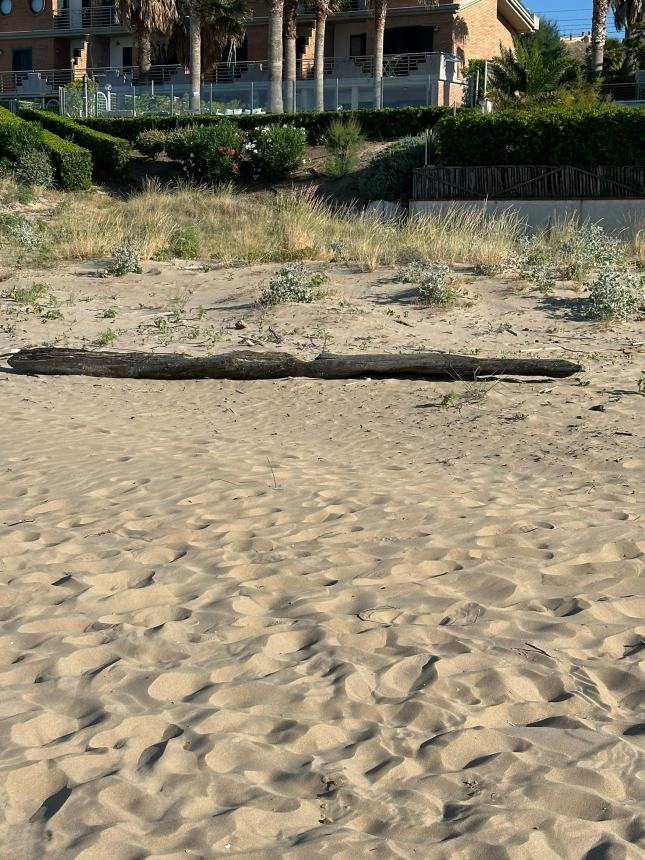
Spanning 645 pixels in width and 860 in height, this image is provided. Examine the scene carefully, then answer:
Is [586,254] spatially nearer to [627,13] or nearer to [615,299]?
[615,299]

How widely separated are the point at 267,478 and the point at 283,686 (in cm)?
287

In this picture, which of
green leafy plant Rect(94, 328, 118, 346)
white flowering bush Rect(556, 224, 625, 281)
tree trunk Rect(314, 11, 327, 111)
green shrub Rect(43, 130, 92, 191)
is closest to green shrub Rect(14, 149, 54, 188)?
green shrub Rect(43, 130, 92, 191)

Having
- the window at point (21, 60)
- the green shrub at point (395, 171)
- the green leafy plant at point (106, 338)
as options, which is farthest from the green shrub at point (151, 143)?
the green leafy plant at point (106, 338)

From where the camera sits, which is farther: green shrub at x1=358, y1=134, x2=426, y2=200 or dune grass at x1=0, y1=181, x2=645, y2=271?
green shrub at x1=358, y1=134, x2=426, y2=200

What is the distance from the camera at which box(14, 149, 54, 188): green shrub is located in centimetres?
2584

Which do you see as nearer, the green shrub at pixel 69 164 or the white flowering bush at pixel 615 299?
the white flowering bush at pixel 615 299

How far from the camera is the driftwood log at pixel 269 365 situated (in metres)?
8.82

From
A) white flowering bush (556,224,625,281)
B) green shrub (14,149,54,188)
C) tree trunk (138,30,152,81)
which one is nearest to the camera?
white flowering bush (556,224,625,281)

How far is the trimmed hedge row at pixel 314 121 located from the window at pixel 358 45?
44.5ft

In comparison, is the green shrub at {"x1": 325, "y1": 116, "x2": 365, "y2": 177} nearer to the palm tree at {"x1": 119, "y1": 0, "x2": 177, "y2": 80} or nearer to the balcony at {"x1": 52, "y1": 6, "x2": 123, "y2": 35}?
the palm tree at {"x1": 119, "y1": 0, "x2": 177, "y2": 80}

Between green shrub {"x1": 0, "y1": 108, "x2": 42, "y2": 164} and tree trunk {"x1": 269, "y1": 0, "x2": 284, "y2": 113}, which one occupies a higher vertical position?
tree trunk {"x1": 269, "y1": 0, "x2": 284, "y2": 113}

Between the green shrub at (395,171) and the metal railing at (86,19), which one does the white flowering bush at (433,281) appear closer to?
the green shrub at (395,171)

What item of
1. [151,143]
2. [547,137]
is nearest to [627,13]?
[151,143]

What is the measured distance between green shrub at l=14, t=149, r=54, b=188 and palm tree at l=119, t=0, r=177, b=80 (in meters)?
12.1
